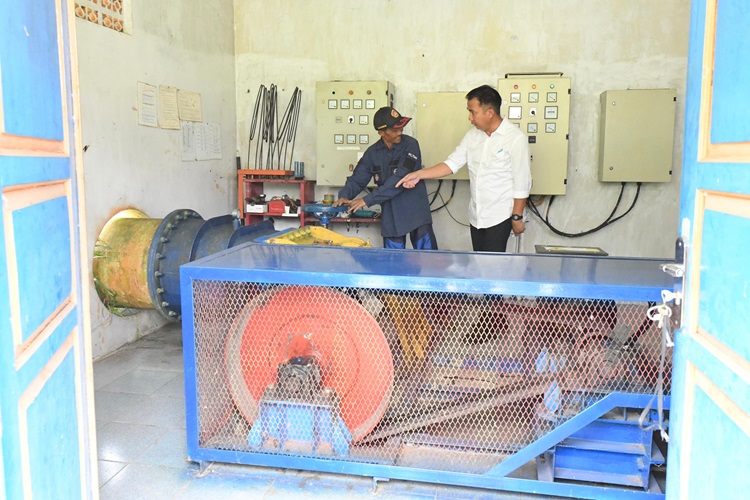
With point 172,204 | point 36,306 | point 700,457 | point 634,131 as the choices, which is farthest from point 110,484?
point 634,131

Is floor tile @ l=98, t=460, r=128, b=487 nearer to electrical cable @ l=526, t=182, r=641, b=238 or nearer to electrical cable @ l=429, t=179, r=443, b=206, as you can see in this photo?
electrical cable @ l=429, t=179, r=443, b=206

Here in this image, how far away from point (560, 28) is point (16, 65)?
4914 millimetres

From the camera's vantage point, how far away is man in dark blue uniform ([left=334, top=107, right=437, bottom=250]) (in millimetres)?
4227

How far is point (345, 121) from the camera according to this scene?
5328mm

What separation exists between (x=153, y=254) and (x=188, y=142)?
1.49 metres

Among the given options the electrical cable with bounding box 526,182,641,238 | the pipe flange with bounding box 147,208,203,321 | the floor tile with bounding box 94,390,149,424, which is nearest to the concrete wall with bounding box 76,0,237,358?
the pipe flange with bounding box 147,208,203,321

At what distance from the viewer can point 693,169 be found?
1424 mm

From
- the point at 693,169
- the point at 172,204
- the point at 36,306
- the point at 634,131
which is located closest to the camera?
the point at 36,306

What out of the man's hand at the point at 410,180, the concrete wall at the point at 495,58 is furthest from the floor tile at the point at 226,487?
the concrete wall at the point at 495,58

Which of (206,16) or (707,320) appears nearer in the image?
(707,320)

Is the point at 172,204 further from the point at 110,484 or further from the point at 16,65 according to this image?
the point at 16,65

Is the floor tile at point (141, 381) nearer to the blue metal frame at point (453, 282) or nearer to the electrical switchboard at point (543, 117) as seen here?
the blue metal frame at point (453, 282)

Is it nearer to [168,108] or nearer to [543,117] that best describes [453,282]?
[168,108]

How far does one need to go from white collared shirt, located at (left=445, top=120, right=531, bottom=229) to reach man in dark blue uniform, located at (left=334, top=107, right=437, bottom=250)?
397mm
